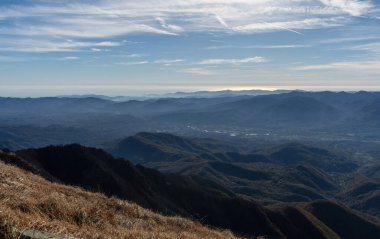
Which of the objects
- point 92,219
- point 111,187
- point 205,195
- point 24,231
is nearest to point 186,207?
point 205,195

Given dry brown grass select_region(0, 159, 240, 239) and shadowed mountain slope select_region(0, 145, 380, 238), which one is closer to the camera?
dry brown grass select_region(0, 159, 240, 239)

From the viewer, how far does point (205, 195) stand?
309ft

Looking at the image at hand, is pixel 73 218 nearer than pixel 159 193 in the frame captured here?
Yes

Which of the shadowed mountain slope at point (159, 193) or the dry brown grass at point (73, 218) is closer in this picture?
the dry brown grass at point (73, 218)

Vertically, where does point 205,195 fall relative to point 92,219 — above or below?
below

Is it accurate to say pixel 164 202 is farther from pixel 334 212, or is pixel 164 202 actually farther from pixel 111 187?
pixel 334 212

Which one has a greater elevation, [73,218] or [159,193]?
[73,218]

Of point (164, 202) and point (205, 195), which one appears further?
point (205, 195)

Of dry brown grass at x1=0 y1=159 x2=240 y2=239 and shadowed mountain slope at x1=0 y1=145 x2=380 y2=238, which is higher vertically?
dry brown grass at x1=0 y1=159 x2=240 y2=239

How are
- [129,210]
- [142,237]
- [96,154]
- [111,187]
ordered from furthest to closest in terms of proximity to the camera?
[96,154] → [111,187] → [129,210] → [142,237]

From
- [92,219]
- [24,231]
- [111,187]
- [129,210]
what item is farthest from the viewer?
[111,187]

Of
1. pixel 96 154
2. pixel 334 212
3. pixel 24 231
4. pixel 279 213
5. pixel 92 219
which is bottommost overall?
pixel 334 212

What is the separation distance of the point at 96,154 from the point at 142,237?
244ft

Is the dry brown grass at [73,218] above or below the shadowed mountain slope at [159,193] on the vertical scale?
above
